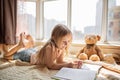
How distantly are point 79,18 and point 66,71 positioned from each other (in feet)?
3.70

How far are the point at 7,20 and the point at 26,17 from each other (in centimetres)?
31

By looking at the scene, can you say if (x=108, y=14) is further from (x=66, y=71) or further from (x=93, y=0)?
(x=66, y=71)

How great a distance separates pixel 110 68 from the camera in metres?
1.27

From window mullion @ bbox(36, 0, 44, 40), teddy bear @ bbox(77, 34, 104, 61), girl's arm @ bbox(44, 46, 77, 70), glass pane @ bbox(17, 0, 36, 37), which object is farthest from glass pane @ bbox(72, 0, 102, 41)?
girl's arm @ bbox(44, 46, 77, 70)

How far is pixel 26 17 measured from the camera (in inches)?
86.4

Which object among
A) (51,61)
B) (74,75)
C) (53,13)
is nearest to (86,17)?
(53,13)

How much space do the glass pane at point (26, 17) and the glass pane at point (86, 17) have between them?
620 millimetres

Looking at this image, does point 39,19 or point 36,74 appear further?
point 39,19

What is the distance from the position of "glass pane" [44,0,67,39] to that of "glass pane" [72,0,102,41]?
0.15 metres

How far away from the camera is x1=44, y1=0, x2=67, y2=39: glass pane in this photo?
223 centimetres

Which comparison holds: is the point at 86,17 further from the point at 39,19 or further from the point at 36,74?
the point at 36,74

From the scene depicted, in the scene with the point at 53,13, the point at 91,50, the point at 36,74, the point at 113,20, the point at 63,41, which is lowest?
the point at 36,74

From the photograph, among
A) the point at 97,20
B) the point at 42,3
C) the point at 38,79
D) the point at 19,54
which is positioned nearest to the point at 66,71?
the point at 38,79

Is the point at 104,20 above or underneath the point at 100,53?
above
